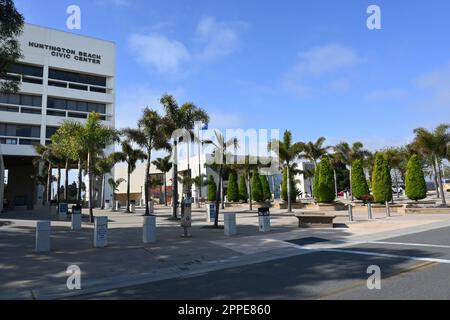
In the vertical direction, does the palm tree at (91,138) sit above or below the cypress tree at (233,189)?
above

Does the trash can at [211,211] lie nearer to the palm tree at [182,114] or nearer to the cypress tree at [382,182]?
the palm tree at [182,114]

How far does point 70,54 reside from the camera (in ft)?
191

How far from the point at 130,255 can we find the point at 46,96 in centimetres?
4960

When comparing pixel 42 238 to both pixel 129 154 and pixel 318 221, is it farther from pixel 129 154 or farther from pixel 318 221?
pixel 129 154

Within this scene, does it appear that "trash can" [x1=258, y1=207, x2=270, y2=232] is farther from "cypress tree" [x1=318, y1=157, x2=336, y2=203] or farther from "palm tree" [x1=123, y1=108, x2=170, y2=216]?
"cypress tree" [x1=318, y1=157, x2=336, y2=203]

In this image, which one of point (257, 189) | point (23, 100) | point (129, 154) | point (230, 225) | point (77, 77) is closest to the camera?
point (230, 225)

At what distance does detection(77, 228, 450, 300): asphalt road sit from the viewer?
6.95 m

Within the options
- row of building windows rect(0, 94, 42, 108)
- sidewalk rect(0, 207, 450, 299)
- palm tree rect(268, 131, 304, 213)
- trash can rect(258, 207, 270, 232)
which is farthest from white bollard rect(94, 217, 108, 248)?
row of building windows rect(0, 94, 42, 108)

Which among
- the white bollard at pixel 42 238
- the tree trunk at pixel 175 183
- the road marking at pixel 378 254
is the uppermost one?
the tree trunk at pixel 175 183

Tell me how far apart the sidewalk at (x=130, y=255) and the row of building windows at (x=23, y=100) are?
41192mm

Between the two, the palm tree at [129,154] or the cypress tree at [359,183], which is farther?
the palm tree at [129,154]

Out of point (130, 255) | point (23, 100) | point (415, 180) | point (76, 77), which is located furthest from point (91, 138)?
point (76, 77)

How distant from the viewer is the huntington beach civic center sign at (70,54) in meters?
55.8

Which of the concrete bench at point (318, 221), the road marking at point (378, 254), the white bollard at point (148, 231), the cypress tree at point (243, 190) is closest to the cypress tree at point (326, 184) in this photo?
the concrete bench at point (318, 221)
